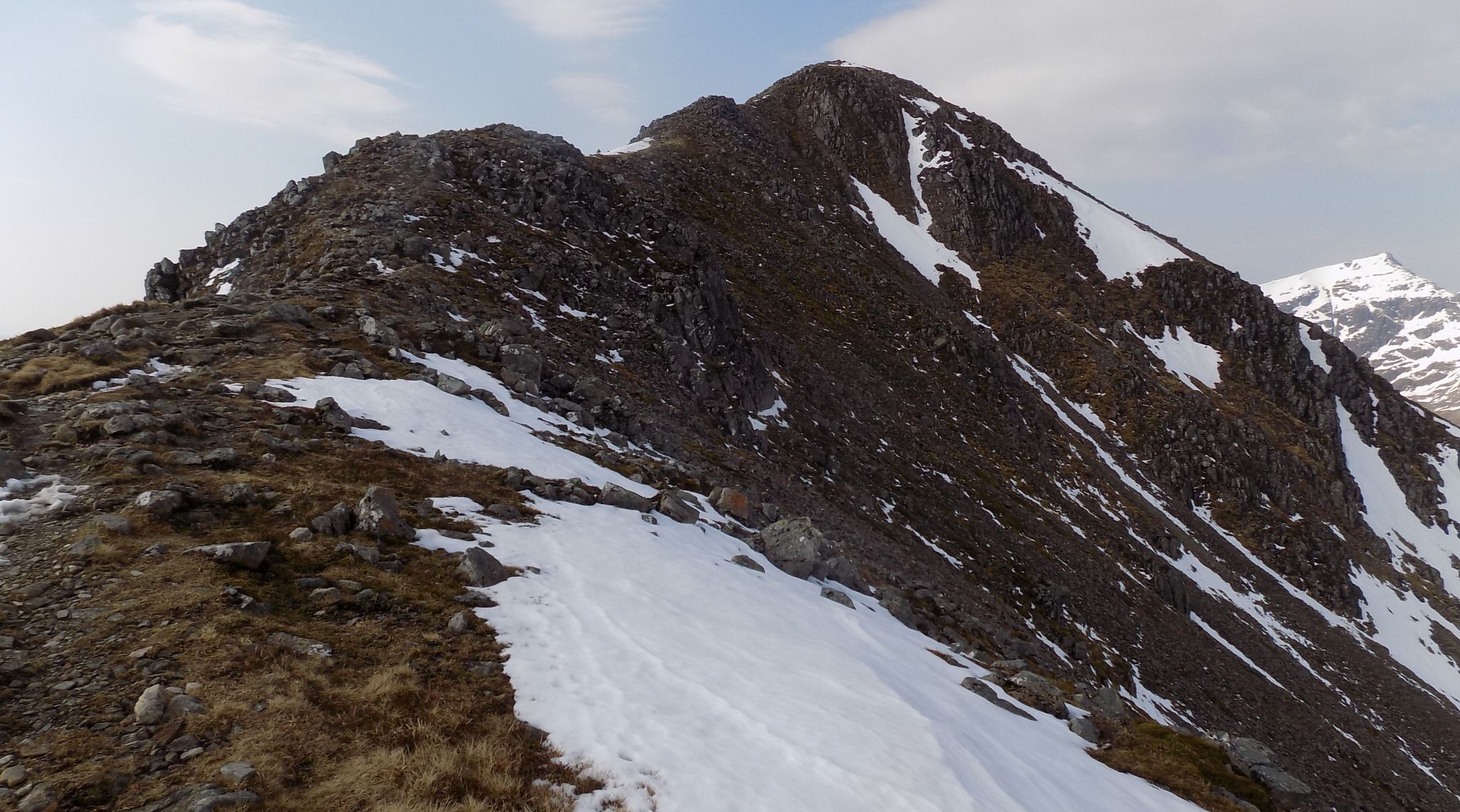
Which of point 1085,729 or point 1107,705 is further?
point 1107,705

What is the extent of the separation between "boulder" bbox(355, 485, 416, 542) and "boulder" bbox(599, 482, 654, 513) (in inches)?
205

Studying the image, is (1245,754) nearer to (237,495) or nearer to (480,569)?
(480,569)

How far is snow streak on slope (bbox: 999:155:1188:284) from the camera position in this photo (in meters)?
101

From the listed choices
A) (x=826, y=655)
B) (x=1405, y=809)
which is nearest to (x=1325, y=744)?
(x=1405, y=809)

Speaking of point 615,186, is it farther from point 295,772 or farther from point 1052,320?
point 1052,320

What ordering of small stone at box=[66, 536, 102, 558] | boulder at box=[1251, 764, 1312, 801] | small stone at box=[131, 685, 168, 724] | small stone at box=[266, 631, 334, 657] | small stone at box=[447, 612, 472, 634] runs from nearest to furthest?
small stone at box=[131, 685, 168, 724]
small stone at box=[266, 631, 334, 657]
small stone at box=[66, 536, 102, 558]
small stone at box=[447, 612, 472, 634]
boulder at box=[1251, 764, 1312, 801]

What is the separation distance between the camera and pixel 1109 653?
3778 cm

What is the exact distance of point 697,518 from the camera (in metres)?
18.3

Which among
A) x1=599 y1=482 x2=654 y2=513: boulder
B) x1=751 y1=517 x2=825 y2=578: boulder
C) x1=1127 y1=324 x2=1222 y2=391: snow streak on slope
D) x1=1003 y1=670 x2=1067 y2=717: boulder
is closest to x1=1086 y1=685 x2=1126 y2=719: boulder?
x1=1003 y1=670 x2=1067 y2=717: boulder

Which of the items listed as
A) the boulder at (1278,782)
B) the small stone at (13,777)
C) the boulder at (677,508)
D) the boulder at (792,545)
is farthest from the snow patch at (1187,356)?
the small stone at (13,777)

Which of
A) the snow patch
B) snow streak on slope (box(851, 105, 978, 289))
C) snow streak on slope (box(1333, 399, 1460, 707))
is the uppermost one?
snow streak on slope (box(851, 105, 978, 289))

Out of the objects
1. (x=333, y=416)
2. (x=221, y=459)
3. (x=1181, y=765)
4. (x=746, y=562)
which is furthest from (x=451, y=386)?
(x=1181, y=765)

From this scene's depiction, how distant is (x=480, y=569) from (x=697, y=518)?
25.3ft

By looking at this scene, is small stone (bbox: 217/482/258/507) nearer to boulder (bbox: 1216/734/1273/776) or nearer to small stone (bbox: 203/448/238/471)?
small stone (bbox: 203/448/238/471)
